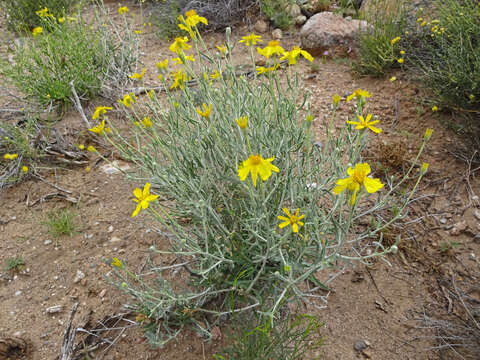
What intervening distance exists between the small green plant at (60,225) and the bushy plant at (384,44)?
320 cm

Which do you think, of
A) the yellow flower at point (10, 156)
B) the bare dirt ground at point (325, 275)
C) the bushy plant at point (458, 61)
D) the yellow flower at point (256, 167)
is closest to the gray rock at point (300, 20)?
the bushy plant at point (458, 61)

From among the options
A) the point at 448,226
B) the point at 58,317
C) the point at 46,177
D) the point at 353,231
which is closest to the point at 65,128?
the point at 46,177

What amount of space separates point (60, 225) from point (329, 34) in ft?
11.9

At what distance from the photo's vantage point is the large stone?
404 cm

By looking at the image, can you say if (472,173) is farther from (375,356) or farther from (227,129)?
(227,129)

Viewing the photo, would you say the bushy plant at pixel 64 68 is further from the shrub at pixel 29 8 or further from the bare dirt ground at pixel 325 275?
the shrub at pixel 29 8

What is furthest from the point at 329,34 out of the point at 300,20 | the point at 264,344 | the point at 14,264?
the point at 14,264

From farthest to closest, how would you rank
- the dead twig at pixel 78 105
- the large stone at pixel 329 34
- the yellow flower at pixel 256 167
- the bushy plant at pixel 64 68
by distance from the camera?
1. the large stone at pixel 329 34
2. the bushy plant at pixel 64 68
3. the dead twig at pixel 78 105
4. the yellow flower at pixel 256 167

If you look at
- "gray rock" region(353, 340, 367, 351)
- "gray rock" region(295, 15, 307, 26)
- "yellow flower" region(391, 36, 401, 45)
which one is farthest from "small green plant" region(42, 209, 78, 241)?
"gray rock" region(295, 15, 307, 26)

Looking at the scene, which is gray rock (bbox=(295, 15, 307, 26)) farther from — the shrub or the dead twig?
the shrub

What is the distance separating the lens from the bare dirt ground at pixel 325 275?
1800mm

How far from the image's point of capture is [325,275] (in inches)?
80.3

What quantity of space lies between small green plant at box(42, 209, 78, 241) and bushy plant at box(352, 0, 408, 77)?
10.5ft

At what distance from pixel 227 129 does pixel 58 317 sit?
154 cm
